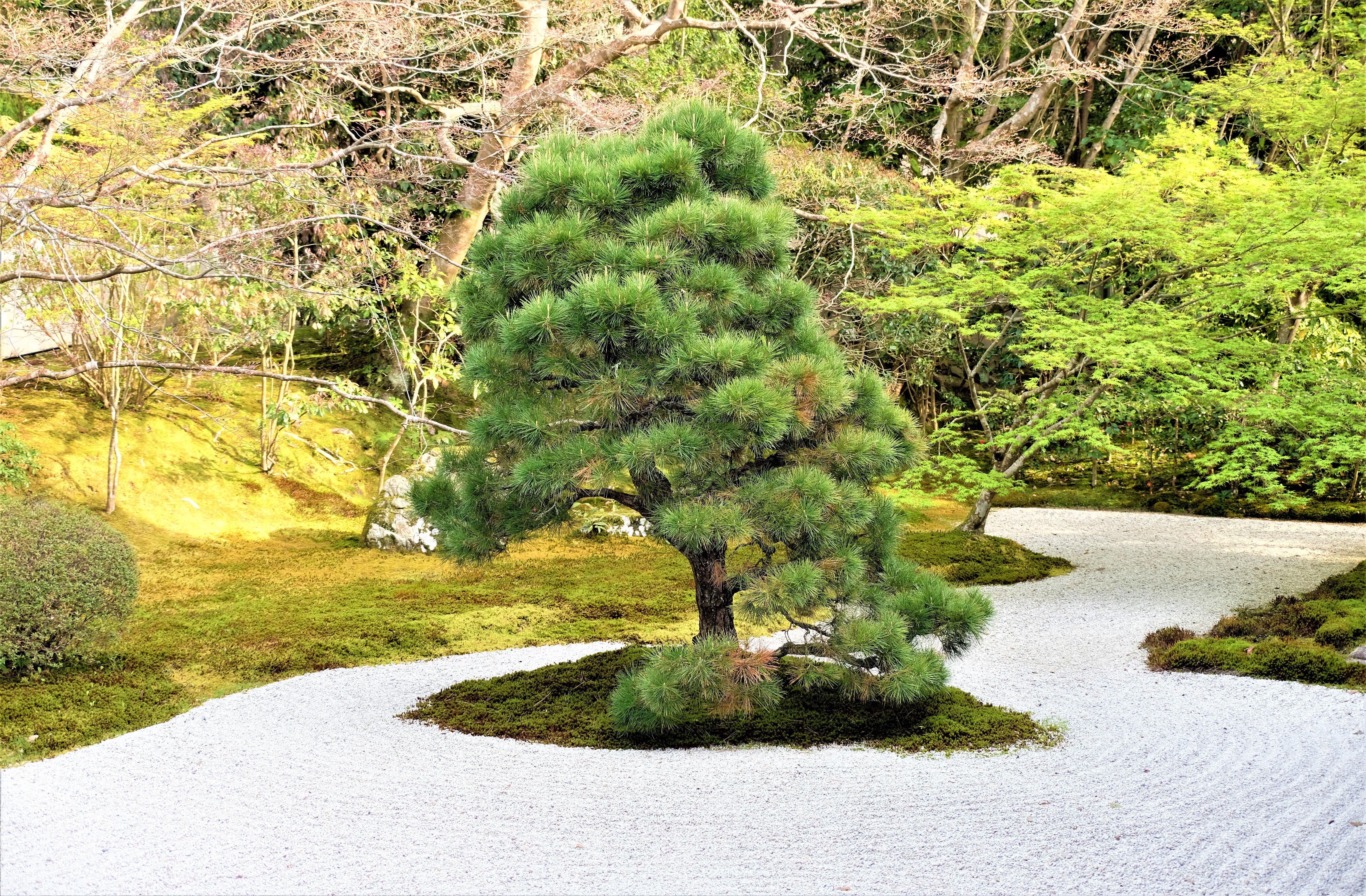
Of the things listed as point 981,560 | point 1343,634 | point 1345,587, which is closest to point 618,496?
point 1343,634

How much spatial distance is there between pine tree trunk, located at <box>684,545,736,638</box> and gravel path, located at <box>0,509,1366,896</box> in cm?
55

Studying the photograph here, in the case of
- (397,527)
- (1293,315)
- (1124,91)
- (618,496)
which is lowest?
(397,527)

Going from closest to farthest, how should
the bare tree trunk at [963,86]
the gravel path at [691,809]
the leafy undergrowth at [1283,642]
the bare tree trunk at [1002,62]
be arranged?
1. the gravel path at [691,809]
2. the leafy undergrowth at [1283,642]
3. the bare tree trunk at [963,86]
4. the bare tree trunk at [1002,62]

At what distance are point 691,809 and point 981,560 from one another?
529cm

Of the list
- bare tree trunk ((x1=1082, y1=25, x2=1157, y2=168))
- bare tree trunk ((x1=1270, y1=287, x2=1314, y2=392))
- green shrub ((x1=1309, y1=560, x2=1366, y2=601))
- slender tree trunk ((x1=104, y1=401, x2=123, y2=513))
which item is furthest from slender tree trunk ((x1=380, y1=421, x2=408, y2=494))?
bare tree trunk ((x1=1082, y1=25, x2=1157, y2=168))

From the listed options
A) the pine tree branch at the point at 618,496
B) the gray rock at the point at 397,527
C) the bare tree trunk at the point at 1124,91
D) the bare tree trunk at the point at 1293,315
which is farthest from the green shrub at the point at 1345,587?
the gray rock at the point at 397,527

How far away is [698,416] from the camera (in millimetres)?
3568

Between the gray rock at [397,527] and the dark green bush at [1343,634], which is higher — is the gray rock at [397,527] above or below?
below

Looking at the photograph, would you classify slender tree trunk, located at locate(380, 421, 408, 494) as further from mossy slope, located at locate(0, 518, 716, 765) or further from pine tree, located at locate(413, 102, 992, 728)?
pine tree, located at locate(413, 102, 992, 728)

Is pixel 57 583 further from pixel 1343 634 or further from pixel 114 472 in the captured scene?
pixel 1343 634

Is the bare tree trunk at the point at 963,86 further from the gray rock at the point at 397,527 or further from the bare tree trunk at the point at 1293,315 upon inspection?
the gray rock at the point at 397,527

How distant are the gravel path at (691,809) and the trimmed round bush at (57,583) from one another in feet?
2.42

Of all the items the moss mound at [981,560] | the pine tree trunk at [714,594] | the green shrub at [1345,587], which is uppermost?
the pine tree trunk at [714,594]

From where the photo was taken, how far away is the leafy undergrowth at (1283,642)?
4.71 meters
